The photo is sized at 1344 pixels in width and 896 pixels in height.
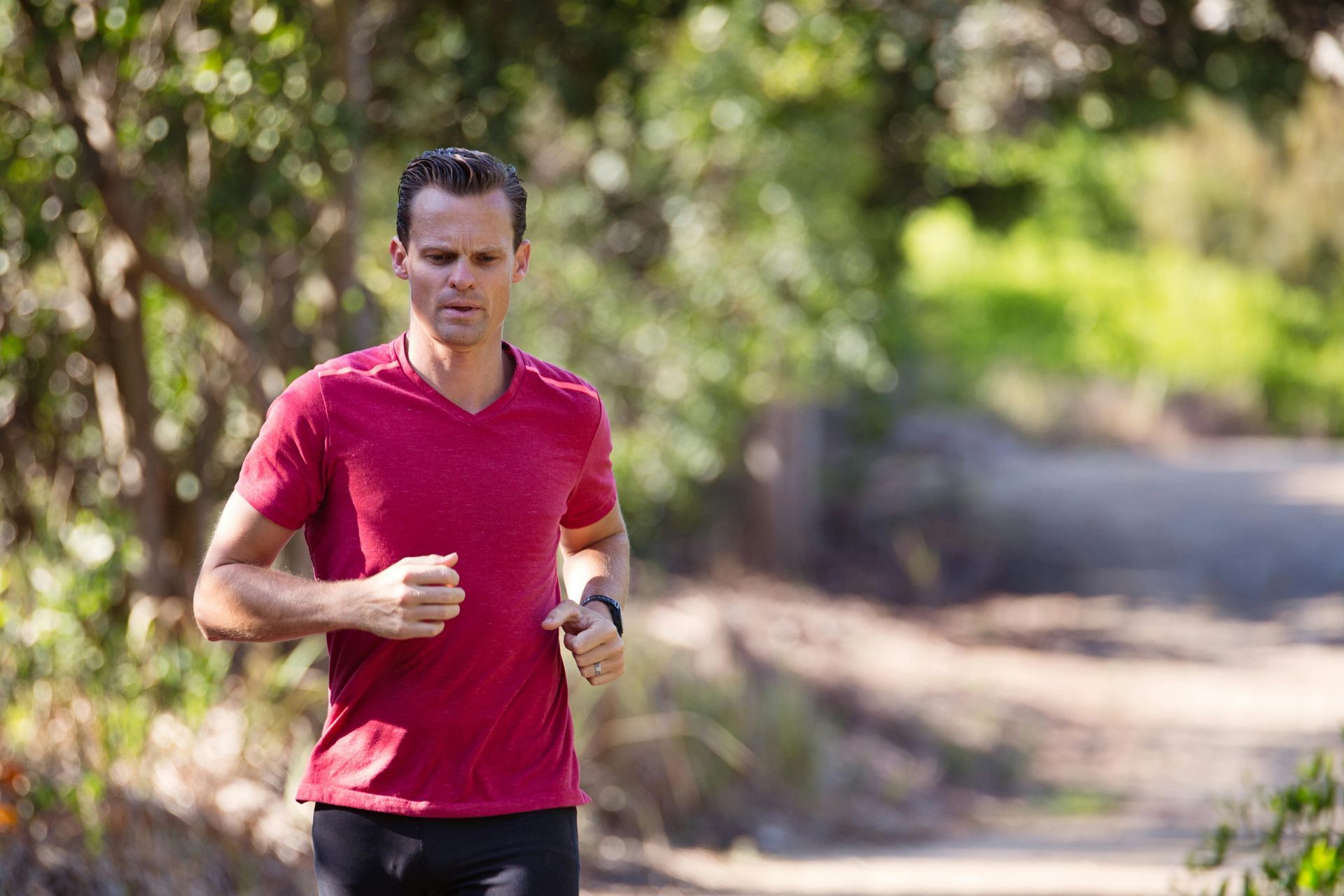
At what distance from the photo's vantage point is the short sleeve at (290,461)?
261 centimetres

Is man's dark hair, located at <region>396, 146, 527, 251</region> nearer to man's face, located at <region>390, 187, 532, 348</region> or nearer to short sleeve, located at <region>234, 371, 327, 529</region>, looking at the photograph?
man's face, located at <region>390, 187, 532, 348</region>

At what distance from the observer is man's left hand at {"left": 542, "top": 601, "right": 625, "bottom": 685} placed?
2.71 m

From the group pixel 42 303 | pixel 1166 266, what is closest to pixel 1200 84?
pixel 42 303

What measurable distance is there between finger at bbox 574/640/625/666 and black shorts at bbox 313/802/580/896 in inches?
10.7

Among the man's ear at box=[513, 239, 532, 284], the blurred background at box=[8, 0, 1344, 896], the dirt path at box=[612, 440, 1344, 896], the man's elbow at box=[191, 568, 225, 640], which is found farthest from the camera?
the dirt path at box=[612, 440, 1344, 896]

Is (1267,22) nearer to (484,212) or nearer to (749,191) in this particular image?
(749,191)

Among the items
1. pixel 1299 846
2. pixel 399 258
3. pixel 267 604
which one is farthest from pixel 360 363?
pixel 1299 846

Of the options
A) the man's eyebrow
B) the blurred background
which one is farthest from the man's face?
the blurred background

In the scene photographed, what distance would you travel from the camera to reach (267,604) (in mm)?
2535

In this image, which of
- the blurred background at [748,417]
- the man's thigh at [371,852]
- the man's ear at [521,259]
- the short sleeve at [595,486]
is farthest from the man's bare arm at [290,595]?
the blurred background at [748,417]

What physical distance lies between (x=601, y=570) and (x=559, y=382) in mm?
382

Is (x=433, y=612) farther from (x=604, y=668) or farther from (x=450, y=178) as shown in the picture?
(x=450, y=178)

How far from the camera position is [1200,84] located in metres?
10.7

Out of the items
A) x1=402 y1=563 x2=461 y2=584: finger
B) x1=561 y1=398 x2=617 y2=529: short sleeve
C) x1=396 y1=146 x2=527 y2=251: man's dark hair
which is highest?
x1=396 y1=146 x2=527 y2=251: man's dark hair
